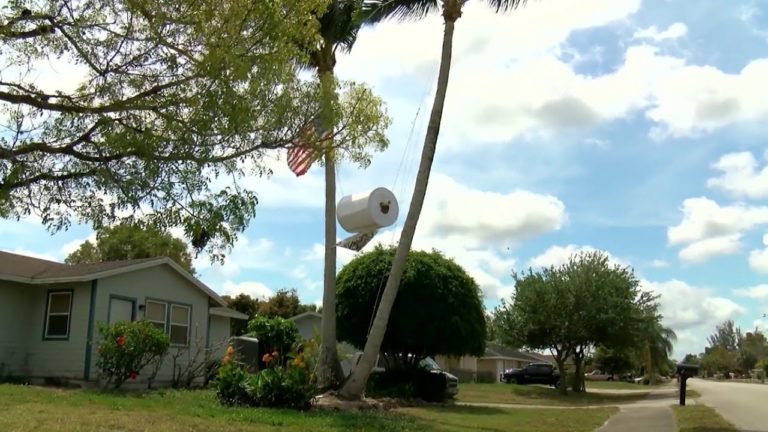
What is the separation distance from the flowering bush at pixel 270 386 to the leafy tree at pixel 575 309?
23.9 m

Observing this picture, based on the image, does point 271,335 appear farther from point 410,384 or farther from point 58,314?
point 58,314

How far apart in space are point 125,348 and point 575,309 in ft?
80.6

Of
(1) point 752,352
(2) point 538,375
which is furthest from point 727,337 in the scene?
(2) point 538,375

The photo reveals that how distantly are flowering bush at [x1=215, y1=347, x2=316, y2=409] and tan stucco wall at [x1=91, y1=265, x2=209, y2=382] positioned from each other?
6437mm

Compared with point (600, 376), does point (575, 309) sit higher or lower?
higher

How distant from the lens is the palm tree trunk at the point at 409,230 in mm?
16875

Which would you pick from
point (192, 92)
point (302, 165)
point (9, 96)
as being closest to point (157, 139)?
point (192, 92)

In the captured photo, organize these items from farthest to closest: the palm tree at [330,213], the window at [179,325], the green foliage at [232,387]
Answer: the window at [179,325] < the palm tree at [330,213] < the green foliage at [232,387]

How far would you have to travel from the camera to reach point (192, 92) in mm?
7035

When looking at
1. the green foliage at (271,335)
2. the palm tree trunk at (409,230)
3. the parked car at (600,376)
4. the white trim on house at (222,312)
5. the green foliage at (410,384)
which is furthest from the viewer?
the parked car at (600,376)

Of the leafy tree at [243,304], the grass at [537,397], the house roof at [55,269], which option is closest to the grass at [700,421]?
the grass at [537,397]

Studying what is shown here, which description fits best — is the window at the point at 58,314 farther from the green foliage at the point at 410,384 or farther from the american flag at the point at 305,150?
the american flag at the point at 305,150

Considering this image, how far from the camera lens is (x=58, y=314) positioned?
20844 millimetres

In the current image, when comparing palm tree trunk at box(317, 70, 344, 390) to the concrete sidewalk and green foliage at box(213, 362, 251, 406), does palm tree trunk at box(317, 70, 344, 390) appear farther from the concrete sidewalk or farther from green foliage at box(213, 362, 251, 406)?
the concrete sidewalk
